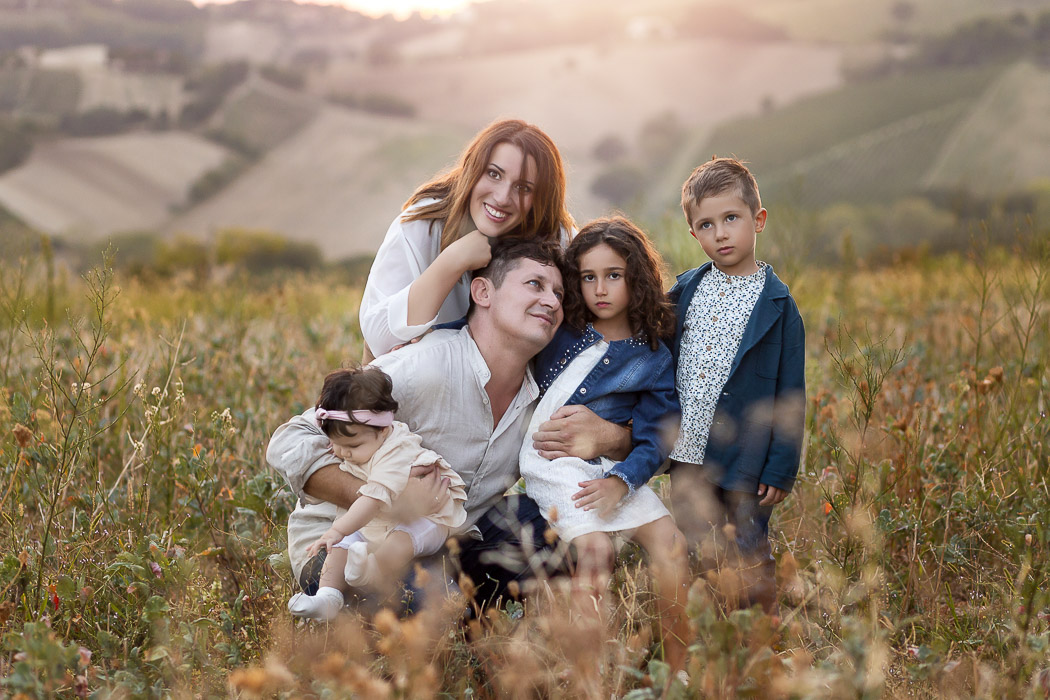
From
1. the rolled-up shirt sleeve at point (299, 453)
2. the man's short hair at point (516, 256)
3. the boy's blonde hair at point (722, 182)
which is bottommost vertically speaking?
the rolled-up shirt sleeve at point (299, 453)

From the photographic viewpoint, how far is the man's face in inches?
120

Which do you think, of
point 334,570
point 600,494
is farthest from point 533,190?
point 334,570

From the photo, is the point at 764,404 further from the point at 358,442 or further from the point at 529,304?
the point at 358,442

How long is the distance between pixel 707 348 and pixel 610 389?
43cm

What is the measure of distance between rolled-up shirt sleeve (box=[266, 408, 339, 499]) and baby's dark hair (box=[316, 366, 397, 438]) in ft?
0.61

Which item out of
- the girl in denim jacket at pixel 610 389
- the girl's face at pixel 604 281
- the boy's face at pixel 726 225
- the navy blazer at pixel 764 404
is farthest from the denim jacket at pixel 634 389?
the boy's face at pixel 726 225

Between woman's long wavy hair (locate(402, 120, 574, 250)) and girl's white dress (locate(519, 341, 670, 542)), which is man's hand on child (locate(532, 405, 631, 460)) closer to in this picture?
girl's white dress (locate(519, 341, 670, 542))

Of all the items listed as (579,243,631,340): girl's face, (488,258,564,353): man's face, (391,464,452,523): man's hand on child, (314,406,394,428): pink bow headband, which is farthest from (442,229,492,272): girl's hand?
(391,464,452,523): man's hand on child

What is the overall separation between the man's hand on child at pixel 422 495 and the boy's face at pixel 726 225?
4.24 ft

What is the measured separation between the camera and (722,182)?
298 centimetres

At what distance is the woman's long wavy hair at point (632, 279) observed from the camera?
3133 millimetres

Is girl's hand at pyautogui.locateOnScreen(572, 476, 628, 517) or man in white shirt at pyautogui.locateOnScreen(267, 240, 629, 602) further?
man in white shirt at pyautogui.locateOnScreen(267, 240, 629, 602)

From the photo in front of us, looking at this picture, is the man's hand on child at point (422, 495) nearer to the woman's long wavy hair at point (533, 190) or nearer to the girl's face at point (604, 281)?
the girl's face at point (604, 281)

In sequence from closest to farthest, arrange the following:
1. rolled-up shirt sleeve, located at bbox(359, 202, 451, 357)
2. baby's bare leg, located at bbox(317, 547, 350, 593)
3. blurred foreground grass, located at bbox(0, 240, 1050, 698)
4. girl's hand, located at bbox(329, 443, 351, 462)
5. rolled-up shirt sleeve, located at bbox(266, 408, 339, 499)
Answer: blurred foreground grass, located at bbox(0, 240, 1050, 698)
baby's bare leg, located at bbox(317, 547, 350, 593)
girl's hand, located at bbox(329, 443, 351, 462)
rolled-up shirt sleeve, located at bbox(266, 408, 339, 499)
rolled-up shirt sleeve, located at bbox(359, 202, 451, 357)
